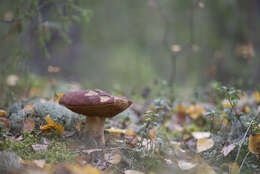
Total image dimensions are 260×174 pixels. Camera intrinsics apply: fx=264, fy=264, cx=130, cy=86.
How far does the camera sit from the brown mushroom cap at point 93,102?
1.75 m

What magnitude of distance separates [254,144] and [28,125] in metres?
1.72

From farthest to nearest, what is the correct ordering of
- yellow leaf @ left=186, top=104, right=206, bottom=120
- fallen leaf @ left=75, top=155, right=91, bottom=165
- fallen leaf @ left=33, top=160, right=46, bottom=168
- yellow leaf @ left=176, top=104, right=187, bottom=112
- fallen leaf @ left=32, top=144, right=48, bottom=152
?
yellow leaf @ left=176, top=104, right=187, bottom=112 → yellow leaf @ left=186, top=104, right=206, bottom=120 → fallen leaf @ left=32, top=144, right=48, bottom=152 → fallen leaf @ left=75, top=155, right=91, bottom=165 → fallen leaf @ left=33, top=160, right=46, bottom=168

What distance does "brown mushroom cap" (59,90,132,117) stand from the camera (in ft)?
5.74

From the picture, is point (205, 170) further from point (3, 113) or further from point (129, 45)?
point (129, 45)

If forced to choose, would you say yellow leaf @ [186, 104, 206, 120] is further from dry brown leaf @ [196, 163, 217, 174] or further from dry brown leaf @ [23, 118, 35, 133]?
dry brown leaf @ [23, 118, 35, 133]

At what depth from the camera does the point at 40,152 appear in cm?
179

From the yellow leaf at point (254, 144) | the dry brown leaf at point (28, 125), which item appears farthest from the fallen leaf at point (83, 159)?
the yellow leaf at point (254, 144)

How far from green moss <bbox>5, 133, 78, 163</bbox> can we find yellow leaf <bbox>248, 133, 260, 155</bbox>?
1239 mm

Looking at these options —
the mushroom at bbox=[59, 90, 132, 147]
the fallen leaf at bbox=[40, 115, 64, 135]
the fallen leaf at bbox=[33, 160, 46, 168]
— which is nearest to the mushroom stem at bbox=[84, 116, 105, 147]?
the mushroom at bbox=[59, 90, 132, 147]

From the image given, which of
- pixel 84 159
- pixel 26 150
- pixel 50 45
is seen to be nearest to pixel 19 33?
pixel 26 150

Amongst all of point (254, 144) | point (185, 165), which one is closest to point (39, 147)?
point (185, 165)

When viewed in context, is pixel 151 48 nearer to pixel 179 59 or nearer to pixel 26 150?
pixel 179 59

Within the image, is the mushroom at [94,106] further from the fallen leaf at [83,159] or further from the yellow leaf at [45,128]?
the yellow leaf at [45,128]

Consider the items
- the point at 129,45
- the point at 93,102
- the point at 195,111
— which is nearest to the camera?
the point at 93,102
